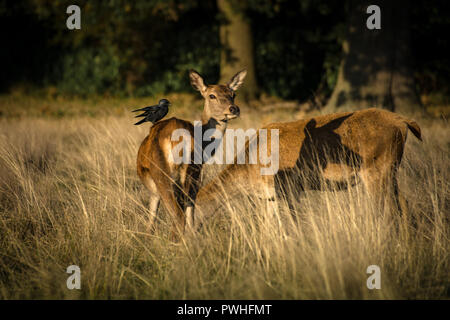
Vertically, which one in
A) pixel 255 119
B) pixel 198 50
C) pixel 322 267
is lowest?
pixel 322 267

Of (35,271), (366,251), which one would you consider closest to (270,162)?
(366,251)

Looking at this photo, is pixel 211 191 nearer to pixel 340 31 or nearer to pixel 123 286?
pixel 123 286

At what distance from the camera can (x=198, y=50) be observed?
16203 mm

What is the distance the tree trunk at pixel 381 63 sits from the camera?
10.3m

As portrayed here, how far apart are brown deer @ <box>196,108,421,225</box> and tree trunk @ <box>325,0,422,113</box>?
551 cm

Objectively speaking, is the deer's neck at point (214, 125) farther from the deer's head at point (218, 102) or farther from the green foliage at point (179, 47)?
the green foliage at point (179, 47)

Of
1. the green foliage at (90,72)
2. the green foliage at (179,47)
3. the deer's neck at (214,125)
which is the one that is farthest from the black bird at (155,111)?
the green foliage at (90,72)

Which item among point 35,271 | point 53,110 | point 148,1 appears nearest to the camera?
point 35,271

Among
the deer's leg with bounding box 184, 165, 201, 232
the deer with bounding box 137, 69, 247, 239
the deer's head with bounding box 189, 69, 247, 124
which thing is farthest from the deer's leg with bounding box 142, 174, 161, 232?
the deer's head with bounding box 189, 69, 247, 124

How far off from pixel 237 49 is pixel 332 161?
941 cm

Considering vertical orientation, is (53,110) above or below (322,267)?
above

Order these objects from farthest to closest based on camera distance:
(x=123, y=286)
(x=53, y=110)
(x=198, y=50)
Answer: (x=198, y=50) < (x=53, y=110) < (x=123, y=286)

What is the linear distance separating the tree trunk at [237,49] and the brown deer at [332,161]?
853 cm

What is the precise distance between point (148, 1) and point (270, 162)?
28.9ft
